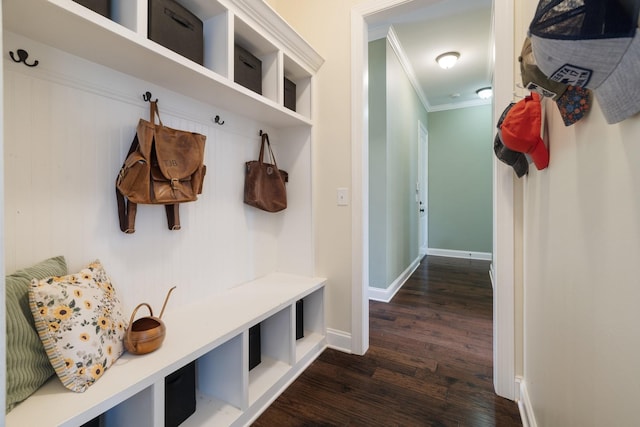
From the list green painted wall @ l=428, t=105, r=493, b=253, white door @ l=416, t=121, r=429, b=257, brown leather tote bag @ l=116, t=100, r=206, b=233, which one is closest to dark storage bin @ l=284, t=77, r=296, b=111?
brown leather tote bag @ l=116, t=100, r=206, b=233

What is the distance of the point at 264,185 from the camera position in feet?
6.25

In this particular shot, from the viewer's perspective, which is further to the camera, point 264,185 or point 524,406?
point 264,185

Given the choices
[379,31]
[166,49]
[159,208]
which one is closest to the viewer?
[166,49]

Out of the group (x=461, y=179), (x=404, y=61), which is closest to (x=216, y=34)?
(x=404, y=61)

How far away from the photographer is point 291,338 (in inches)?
67.7

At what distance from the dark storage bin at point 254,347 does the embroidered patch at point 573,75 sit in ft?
5.51

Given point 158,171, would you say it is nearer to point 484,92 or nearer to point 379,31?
point 379,31

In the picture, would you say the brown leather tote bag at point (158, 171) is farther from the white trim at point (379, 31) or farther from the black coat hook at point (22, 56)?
the white trim at point (379, 31)

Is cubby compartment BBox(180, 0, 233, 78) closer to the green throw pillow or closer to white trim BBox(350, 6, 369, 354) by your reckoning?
white trim BBox(350, 6, 369, 354)

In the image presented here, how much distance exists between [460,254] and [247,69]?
4802 mm

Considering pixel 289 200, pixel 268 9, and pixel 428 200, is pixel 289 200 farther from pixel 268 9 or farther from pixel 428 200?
pixel 428 200

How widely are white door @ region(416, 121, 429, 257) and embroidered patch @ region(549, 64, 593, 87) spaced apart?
4.23m

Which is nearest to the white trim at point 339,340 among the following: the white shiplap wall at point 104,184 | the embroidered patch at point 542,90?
the white shiplap wall at point 104,184

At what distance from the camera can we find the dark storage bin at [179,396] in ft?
3.94
